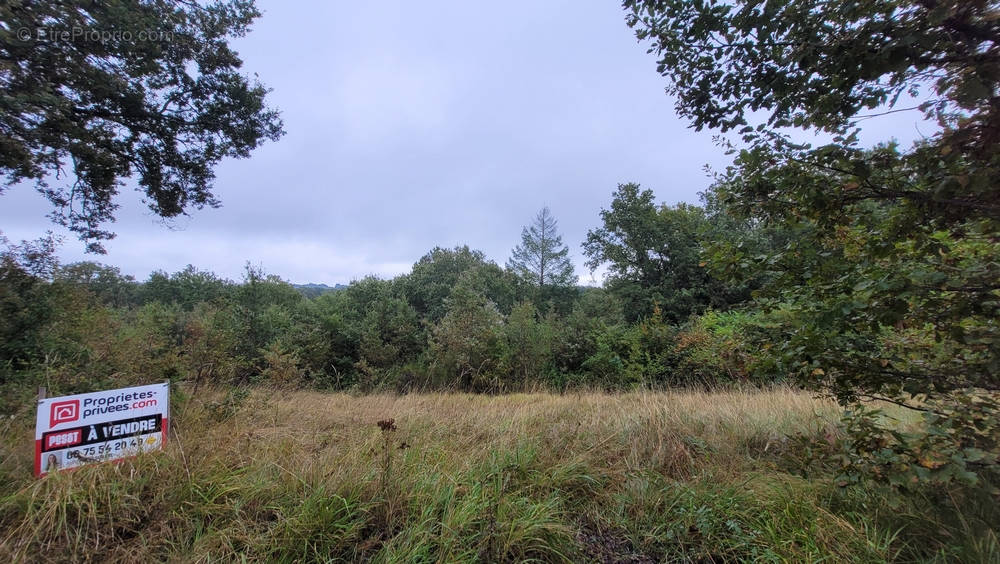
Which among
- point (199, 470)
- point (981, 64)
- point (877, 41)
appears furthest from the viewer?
point (199, 470)

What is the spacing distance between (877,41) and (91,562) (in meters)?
4.83

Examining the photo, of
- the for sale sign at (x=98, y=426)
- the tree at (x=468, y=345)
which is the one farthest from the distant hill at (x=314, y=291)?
the for sale sign at (x=98, y=426)

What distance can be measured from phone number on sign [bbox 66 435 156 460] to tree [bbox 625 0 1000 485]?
4524 mm

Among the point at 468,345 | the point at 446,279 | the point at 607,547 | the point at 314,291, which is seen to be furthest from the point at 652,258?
the point at 314,291

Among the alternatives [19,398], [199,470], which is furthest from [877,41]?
[19,398]

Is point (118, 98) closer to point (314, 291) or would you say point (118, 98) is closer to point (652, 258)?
point (652, 258)

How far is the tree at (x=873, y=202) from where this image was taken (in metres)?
1.64

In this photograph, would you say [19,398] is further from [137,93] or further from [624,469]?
[624,469]

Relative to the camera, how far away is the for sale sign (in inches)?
98.4

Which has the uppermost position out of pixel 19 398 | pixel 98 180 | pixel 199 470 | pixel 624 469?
pixel 98 180

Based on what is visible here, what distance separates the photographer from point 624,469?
2.95 metres

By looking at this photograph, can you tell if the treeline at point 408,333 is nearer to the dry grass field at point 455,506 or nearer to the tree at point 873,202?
the tree at point 873,202

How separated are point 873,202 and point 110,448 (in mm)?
5719

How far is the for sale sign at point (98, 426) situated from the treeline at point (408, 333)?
200 centimetres
